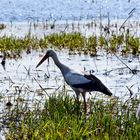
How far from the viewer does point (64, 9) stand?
25375mm

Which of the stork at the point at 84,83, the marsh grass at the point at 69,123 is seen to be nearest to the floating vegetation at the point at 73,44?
the stork at the point at 84,83

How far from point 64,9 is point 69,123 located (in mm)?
18446

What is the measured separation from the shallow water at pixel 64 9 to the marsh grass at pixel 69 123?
14.0 meters

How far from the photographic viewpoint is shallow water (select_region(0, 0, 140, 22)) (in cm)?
2319

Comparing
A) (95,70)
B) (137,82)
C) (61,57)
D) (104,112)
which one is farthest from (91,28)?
(104,112)

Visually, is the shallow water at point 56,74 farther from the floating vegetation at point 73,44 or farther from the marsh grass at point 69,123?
the marsh grass at point 69,123

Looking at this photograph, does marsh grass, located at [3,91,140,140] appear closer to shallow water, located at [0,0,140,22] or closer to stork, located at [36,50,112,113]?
stork, located at [36,50,112,113]

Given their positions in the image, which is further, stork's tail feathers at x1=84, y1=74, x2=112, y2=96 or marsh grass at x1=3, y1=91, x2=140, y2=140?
stork's tail feathers at x1=84, y1=74, x2=112, y2=96

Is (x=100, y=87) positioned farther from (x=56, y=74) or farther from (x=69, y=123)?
(x=56, y=74)

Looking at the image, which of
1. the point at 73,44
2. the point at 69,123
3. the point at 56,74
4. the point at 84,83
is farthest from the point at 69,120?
the point at 73,44

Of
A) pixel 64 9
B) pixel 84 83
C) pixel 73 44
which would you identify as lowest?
pixel 64 9

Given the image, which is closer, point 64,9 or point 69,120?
point 69,120

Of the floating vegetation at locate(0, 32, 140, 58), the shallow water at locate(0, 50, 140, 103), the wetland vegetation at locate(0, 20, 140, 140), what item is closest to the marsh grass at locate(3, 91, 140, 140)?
the wetland vegetation at locate(0, 20, 140, 140)

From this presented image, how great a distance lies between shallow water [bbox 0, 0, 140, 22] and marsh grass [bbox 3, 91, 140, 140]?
550 inches
